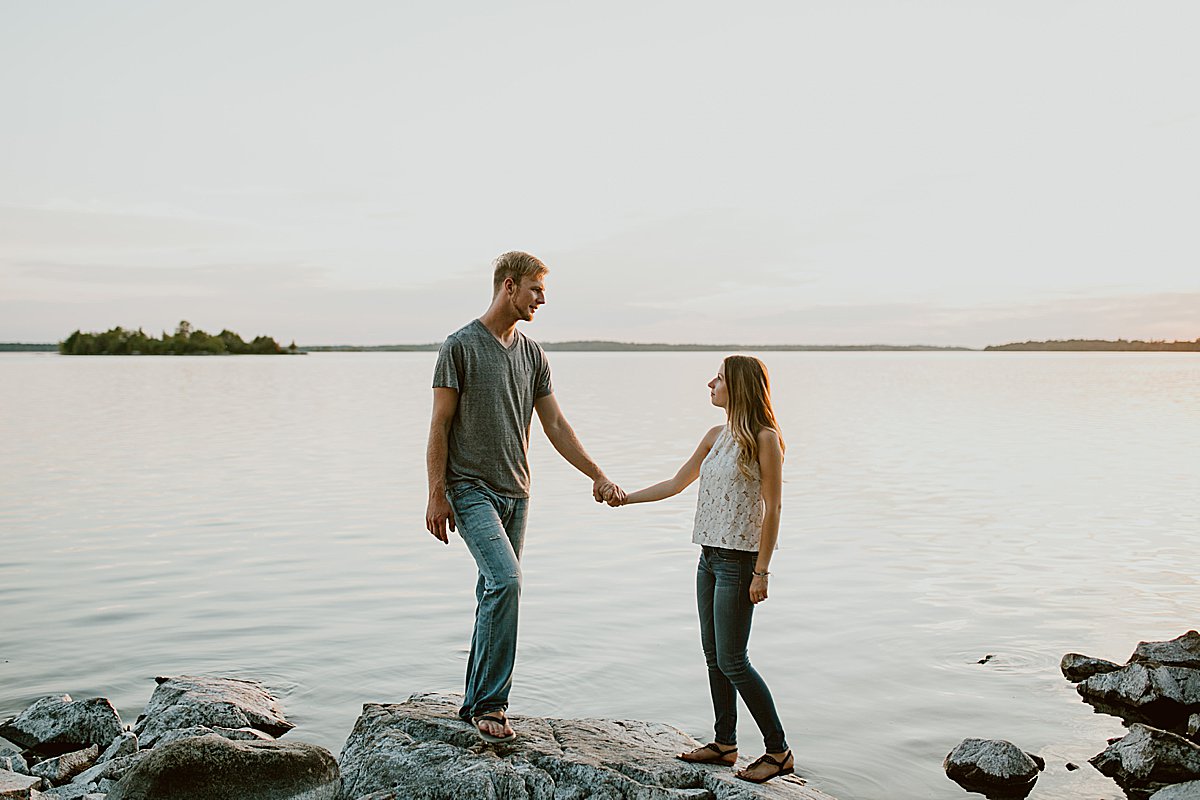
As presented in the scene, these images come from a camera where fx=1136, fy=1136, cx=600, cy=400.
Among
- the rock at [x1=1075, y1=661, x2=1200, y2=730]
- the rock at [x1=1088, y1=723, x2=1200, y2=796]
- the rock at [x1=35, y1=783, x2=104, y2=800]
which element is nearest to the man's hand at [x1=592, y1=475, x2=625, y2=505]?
the rock at [x1=35, y1=783, x2=104, y2=800]

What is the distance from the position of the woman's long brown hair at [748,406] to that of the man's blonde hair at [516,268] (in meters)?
1.21

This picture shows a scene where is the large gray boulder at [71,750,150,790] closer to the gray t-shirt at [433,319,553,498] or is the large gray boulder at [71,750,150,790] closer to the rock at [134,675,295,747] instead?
the rock at [134,675,295,747]

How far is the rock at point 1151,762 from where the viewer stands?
7.74m

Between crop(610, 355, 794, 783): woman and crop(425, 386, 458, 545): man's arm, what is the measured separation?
1433mm

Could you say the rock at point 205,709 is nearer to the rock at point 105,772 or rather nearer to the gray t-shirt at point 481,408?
the rock at point 105,772

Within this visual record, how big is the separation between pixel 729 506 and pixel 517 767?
181 cm

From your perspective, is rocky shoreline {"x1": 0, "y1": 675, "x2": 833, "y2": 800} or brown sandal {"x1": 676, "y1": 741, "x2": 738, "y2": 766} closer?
rocky shoreline {"x1": 0, "y1": 675, "x2": 833, "y2": 800}

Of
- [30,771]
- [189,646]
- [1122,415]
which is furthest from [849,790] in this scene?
[1122,415]

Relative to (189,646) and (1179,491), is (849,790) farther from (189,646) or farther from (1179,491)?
(1179,491)

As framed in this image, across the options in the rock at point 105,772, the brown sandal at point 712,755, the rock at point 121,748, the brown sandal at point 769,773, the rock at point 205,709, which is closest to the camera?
the brown sandal at point 769,773

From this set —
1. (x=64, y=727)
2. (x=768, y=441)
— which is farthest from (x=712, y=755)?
(x=64, y=727)

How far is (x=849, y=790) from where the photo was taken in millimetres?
7914

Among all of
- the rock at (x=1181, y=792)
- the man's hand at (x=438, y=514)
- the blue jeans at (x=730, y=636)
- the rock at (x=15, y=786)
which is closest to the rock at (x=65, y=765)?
the rock at (x=15, y=786)

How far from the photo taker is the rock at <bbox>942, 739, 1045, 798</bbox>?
785 centimetres
